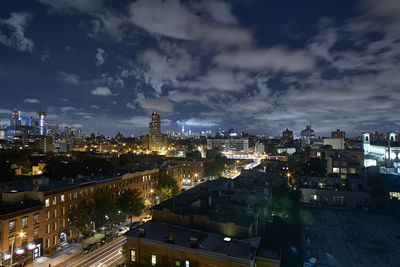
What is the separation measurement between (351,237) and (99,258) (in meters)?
33.5

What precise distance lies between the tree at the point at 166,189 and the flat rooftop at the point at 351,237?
30707mm

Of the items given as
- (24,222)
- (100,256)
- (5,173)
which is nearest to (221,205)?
(100,256)

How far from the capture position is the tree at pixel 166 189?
181 feet

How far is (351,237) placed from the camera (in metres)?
27.8

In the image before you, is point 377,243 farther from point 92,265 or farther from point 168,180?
point 168,180

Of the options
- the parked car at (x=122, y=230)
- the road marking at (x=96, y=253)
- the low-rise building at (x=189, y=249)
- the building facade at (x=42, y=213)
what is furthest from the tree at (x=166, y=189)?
the low-rise building at (x=189, y=249)

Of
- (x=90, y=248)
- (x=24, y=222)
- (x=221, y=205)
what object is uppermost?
(x=221, y=205)

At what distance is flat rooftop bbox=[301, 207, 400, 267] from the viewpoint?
23.2 meters

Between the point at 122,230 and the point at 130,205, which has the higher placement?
the point at 130,205

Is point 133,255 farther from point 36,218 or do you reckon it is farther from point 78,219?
point 36,218

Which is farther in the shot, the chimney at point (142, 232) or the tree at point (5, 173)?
the tree at point (5, 173)

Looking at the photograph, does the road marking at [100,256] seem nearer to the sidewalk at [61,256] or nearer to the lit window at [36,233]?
the sidewalk at [61,256]

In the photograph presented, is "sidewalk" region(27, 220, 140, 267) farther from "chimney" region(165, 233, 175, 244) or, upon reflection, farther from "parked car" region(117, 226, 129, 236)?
"chimney" region(165, 233, 175, 244)

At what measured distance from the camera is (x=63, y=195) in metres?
39.3
